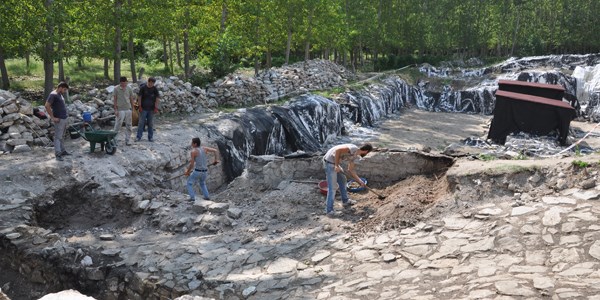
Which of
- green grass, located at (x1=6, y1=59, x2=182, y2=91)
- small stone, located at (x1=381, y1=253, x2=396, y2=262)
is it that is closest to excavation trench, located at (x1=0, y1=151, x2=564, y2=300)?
small stone, located at (x1=381, y1=253, x2=396, y2=262)

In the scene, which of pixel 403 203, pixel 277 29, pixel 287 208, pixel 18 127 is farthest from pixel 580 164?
pixel 277 29

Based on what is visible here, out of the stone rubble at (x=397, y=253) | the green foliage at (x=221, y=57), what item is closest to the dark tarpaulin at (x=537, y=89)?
the green foliage at (x=221, y=57)

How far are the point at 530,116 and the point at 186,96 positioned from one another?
12.3 meters

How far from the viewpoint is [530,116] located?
18.9 m

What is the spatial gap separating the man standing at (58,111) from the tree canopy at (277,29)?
5.05m

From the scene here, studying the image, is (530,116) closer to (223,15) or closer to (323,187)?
(323,187)

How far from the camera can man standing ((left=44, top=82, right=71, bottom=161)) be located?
10031 millimetres

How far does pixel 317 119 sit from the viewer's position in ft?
64.7

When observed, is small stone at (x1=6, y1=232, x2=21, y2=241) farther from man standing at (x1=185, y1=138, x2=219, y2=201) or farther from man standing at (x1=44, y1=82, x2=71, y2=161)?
man standing at (x1=185, y1=138, x2=219, y2=201)

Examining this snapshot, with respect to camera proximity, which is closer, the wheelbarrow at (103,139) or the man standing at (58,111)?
the man standing at (58,111)

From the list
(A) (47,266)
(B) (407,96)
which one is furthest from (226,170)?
(B) (407,96)

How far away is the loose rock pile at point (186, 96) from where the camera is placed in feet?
38.6

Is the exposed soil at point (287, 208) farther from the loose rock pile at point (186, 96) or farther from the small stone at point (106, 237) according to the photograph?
the loose rock pile at point (186, 96)

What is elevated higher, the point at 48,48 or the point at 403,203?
the point at 48,48
